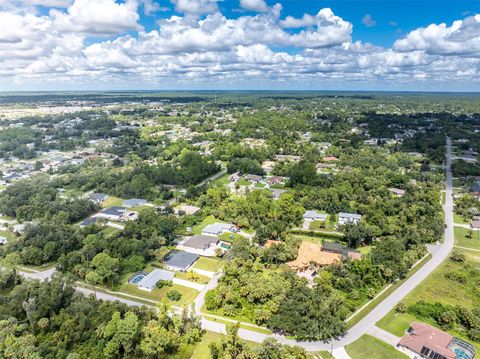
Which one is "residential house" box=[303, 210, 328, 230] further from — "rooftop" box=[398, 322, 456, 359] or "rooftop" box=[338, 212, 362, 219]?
"rooftop" box=[398, 322, 456, 359]

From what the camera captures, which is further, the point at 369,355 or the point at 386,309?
the point at 386,309

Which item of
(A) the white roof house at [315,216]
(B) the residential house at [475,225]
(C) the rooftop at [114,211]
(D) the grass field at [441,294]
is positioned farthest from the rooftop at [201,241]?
(B) the residential house at [475,225]

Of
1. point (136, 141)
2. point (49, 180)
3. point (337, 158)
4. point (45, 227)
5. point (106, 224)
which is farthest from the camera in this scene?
point (136, 141)

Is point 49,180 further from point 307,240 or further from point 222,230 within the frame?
point 307,240

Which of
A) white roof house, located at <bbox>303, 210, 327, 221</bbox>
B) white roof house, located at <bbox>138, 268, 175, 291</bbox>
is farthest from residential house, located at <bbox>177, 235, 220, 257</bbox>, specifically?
white roof house, located at <bbox>303, 210, 327, 221</bbox>

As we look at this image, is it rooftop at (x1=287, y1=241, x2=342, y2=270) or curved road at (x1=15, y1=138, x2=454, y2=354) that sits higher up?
rooftop at (x1=287, y1=241, x2=342, y2=270)

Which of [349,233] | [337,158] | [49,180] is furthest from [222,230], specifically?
[337,158]
